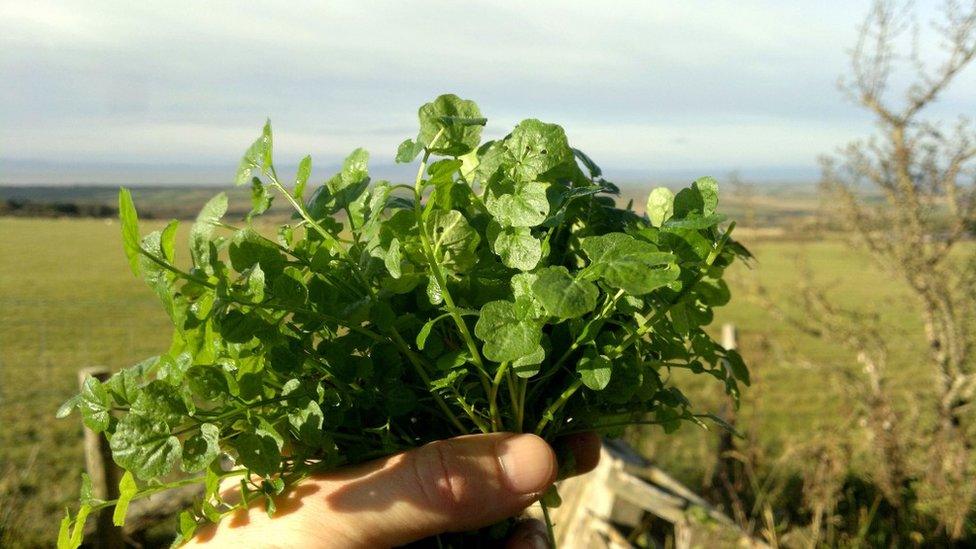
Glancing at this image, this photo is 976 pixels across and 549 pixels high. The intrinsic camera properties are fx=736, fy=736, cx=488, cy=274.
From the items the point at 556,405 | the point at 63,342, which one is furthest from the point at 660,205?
the point at 63,342

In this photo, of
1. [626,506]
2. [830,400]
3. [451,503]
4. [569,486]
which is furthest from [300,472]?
[830,400]

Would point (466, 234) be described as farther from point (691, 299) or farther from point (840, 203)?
point (840, 203)

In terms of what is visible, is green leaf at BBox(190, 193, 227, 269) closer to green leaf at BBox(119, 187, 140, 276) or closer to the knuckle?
green leaf at BBox(119, 187, 140, 276)

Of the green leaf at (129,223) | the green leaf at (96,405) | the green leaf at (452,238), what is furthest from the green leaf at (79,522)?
the green leaf at (452,238)

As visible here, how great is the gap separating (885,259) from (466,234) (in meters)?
4.32

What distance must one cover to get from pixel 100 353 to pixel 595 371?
Answer: 598 inches

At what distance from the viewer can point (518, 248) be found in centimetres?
88

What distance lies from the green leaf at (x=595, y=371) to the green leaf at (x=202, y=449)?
0.45m

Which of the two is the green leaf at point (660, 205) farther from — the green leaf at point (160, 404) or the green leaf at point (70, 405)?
the green leaf at point (70, 405)

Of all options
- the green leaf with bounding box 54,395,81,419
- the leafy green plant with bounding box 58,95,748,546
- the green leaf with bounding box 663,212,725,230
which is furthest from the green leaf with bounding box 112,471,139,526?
the green leaf with bounding box 663,212,725,230

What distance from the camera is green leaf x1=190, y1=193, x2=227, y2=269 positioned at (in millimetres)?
902

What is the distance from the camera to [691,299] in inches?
40.1

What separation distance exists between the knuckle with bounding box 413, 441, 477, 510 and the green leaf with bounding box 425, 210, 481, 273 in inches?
10.9

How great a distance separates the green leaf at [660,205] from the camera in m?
1.05
